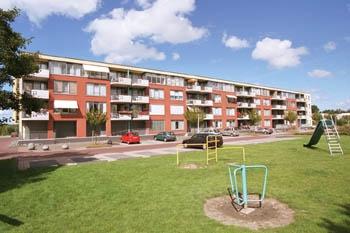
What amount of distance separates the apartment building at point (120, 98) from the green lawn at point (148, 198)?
1070 inches

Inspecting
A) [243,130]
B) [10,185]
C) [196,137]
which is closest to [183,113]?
[243,130]

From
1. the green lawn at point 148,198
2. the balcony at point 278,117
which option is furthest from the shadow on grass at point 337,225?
the balcony at point 278,117

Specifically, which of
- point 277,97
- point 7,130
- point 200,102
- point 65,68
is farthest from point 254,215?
point 277,97

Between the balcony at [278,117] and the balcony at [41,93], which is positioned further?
the balcony at [278,117]

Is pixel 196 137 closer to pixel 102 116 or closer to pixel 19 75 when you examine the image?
pixel 102 116

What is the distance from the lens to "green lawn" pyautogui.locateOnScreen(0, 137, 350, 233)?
23.8 ft

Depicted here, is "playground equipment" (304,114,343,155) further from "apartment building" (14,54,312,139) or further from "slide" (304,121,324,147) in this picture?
"apartment building" (14,54,312,139)

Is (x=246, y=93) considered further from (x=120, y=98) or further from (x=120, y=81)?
(x=120, y=98)

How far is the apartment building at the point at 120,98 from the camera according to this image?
137ft

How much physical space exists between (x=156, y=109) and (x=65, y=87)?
17302 mm

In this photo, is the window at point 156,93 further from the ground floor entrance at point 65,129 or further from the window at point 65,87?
the ground floor entrance at point 65,129

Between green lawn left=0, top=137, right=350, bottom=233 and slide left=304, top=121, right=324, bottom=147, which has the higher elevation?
slide left=304, top=121, right=324, bottom=147

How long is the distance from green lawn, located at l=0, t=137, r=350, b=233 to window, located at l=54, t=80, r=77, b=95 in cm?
3003

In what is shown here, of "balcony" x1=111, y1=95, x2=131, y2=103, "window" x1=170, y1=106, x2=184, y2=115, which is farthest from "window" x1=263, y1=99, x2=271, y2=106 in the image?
"balcony" x1=111, y1=95, x2=131, y2=103
